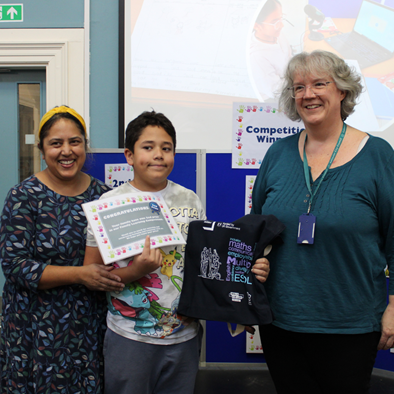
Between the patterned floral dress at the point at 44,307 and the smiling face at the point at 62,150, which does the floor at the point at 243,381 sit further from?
the smiling face at the point at 62,150

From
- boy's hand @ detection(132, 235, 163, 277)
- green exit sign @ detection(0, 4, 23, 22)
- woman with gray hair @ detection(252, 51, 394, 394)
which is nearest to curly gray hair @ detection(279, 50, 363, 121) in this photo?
woman with gray hair @ detection(252, 51, 394, 394)

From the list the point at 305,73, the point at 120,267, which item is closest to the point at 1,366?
the point at 120,267

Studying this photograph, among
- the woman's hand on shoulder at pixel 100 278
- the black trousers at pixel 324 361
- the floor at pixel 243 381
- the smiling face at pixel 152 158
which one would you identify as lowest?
the floor at pixel 243 381

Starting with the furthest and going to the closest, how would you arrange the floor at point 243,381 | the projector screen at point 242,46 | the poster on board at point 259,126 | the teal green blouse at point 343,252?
the projector screen at point 242,46
the floor at point 243,381
the poster on board at point 259,126
the teal green blouse at point 343,252

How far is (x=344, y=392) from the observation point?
1014 mm

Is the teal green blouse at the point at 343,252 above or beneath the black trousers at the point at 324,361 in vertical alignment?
above

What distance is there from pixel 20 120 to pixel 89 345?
7.88 ft

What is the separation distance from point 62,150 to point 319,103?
926mm

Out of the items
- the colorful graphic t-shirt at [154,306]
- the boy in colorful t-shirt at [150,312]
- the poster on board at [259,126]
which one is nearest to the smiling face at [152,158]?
the boy in colorful t-shirt at [150,312]

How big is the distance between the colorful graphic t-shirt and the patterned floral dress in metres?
0.12

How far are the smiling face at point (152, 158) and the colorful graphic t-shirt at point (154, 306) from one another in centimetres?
21

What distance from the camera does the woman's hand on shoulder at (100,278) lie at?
1.05m

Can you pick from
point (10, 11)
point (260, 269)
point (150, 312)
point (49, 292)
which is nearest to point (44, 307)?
point (49, 292)

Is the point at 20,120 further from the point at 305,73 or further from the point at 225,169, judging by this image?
the point at 305,73
